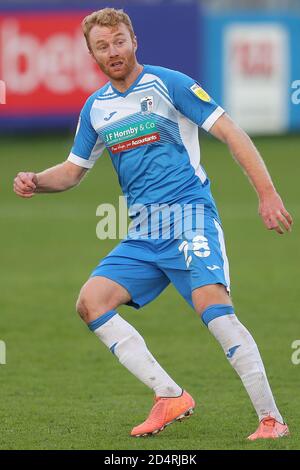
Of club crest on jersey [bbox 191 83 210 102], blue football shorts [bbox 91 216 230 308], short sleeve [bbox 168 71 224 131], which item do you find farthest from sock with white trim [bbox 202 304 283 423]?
club crest on jersey [bbox 191 83 210 102]

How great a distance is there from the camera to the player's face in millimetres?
6715

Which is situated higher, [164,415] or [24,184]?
[24,184]

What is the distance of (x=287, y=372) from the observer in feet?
28.7

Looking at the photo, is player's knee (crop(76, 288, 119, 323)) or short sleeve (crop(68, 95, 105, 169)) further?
short sleeve (crop(68, 95, 105, 169))

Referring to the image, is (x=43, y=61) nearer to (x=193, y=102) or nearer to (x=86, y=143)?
(x=86, y=143)

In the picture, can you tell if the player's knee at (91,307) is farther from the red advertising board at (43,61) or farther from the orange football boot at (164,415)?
the red advertising board at (43,61)

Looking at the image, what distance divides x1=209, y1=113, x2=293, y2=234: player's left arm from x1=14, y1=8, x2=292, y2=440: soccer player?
0.5 inches

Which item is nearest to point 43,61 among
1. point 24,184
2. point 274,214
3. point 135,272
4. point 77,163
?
point 77,163

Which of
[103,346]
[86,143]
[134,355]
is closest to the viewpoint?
[134,355]

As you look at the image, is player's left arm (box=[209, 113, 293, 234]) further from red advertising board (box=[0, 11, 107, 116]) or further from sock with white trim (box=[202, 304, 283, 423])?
red advertising board (box=[0, 11, 107, 116])

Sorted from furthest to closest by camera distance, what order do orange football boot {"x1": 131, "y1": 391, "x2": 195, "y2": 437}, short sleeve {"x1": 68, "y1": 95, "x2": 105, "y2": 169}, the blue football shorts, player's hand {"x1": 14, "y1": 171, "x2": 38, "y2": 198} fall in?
short sleeve {"x1": 68, "y1": 95, "x2": 105, "y2": 169} → player's hand {"x1": 14, "y1": 171, "x2": 38, "y2": 198} → orange football boot {"x1": 131, "y1": 391, "x2": 195, "y2": 437} → the blue football shorts

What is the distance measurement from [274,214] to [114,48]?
1.28 meters

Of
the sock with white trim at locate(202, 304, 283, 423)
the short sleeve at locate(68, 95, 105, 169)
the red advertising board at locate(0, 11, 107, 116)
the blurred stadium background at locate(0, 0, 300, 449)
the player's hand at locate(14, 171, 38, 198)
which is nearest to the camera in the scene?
the sock with white trim at locate(202, 304, 283, 423)

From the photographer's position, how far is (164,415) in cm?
682
